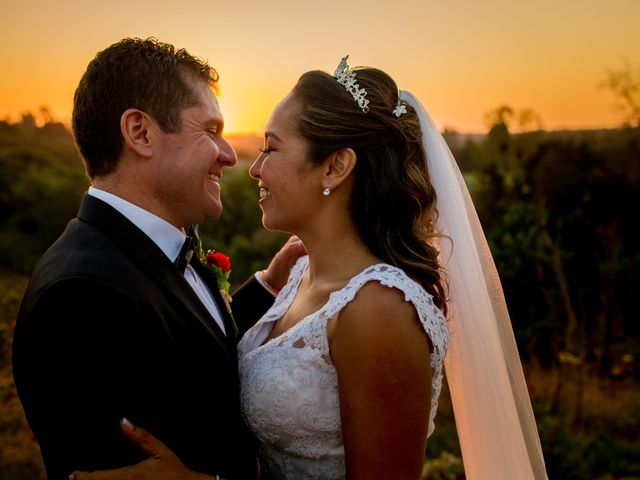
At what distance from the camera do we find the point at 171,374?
2422mm

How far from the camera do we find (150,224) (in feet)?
8.98

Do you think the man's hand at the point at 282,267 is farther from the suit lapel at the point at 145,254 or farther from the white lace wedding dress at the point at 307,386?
the suit lapel at the point at 145,254

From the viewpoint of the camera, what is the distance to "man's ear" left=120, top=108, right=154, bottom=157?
2.78m

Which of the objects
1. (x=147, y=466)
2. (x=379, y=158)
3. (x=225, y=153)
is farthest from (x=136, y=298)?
(x=379, y=158)

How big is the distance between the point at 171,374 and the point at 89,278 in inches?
18.7

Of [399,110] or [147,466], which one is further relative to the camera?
[399,110]

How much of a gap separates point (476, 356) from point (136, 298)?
66.6 inches

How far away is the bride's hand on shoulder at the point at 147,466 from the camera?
7.28 feet

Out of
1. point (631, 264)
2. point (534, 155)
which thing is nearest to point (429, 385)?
point (631, 264)

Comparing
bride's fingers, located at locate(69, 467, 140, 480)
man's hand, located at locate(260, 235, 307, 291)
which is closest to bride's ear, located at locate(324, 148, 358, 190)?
man's hand, located at locate(260, 235, 307, 291)

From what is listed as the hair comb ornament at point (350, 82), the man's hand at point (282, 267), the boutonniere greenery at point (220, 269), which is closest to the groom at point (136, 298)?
the boutonniere greenery at point (220, 269)

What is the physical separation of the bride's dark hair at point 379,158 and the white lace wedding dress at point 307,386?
0.27m

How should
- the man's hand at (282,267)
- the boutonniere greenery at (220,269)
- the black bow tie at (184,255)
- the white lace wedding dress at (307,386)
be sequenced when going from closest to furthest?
the white lace wedding dress at (307,386)
the black bow tie at (184,255)
the boutonniere greenery at (220,269)
the man's hand at (282,267)

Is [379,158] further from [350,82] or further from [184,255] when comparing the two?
[184,255]
